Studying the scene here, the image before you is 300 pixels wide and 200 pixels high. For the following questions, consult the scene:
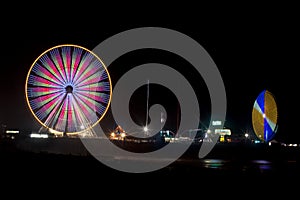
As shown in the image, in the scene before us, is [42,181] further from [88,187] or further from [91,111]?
[91,111]

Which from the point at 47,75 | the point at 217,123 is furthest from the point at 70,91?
the point at 217,123

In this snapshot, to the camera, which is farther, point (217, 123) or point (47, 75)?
point (217, 123)

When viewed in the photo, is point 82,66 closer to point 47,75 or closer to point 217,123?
point 47,75

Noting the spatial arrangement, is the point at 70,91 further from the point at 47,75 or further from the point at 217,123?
the point at 217,123

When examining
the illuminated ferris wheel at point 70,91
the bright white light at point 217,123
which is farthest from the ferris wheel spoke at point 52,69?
the bright white light at point 217,123

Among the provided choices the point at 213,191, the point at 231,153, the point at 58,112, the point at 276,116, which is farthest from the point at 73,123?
the point at 213,191

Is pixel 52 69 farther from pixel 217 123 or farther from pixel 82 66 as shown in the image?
pixel 217 123

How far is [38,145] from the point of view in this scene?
33500 mm

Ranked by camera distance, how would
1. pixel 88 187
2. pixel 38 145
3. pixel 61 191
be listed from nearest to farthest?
1. pixel 61 191
2. pixel 88 187
3. pixel 38 145

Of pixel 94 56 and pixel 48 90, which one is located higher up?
pixel 94 56

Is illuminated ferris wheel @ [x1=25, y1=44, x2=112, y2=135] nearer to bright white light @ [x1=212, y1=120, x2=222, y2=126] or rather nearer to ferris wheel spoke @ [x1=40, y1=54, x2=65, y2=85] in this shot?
ferris wheel spoke @ [x1=40, y1=54, x2=65, y2=85]

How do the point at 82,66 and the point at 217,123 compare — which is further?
the point at 217,123

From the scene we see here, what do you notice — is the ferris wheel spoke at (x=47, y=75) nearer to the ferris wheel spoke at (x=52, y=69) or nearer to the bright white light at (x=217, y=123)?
the ferris wheel spoke at (x=52, y=69)

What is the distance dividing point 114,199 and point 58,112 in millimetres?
22082
